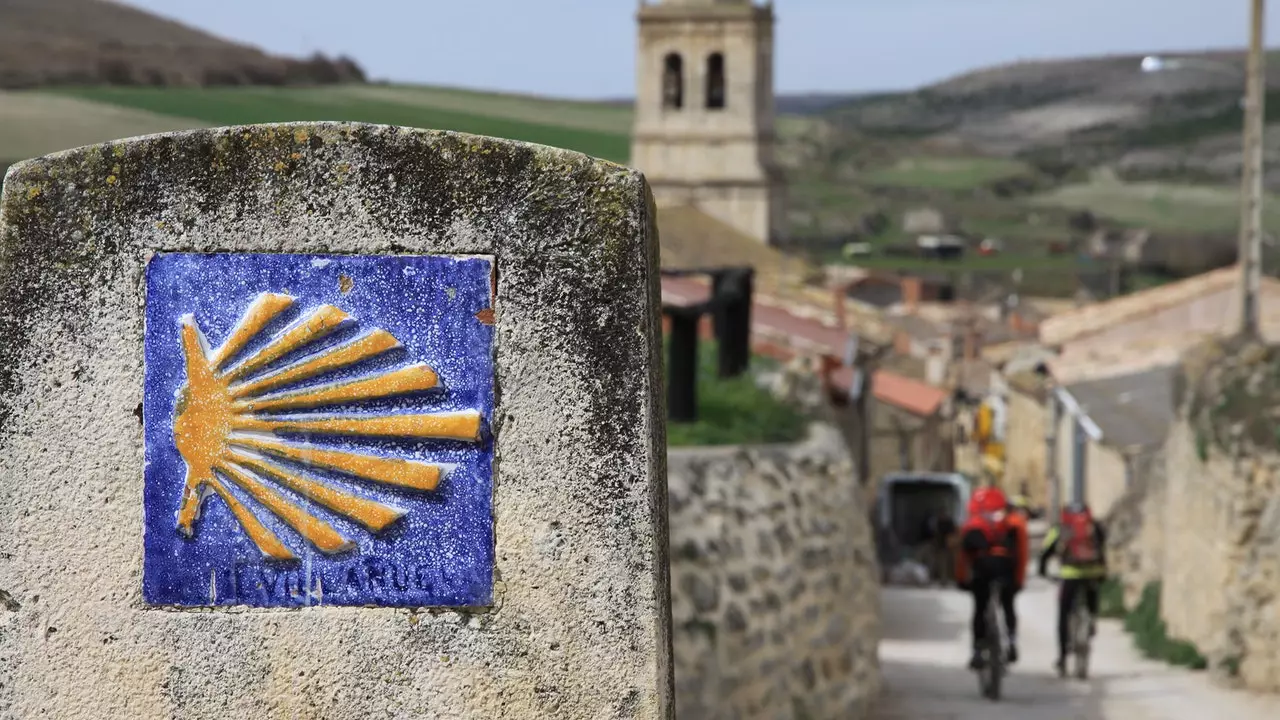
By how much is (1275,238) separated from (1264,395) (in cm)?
5216

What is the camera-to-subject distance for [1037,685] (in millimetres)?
13461

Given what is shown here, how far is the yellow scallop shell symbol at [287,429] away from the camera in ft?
12.6

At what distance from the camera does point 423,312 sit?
382 centimetres

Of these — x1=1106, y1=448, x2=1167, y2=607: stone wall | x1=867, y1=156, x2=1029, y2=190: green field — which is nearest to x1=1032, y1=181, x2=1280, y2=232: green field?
x1=867, y1=156, x2=1029, y2=190: green field

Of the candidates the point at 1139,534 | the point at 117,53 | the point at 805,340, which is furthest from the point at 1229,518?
the point at 805,340

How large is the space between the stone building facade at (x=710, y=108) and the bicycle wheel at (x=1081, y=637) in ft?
156

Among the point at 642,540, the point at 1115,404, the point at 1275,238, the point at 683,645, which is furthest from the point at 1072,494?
the point at 1275,238

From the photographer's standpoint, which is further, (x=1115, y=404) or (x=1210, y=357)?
(x=1115, y=404)

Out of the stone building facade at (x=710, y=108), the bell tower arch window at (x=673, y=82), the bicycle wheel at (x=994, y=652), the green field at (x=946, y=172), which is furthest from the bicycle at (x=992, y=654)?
the green field at (x=946, y=172)

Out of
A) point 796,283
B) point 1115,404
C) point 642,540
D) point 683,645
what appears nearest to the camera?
point 642,540

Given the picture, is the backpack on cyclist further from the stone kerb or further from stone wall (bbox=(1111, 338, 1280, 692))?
the stone kerb

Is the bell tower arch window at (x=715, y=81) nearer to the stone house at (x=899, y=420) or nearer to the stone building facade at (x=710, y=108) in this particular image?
the stone building facade at (x=710, y=108)

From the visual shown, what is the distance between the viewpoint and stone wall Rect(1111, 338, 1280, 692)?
500 inches

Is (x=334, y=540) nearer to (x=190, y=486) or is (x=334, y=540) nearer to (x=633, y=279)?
(x=190, y=486)
